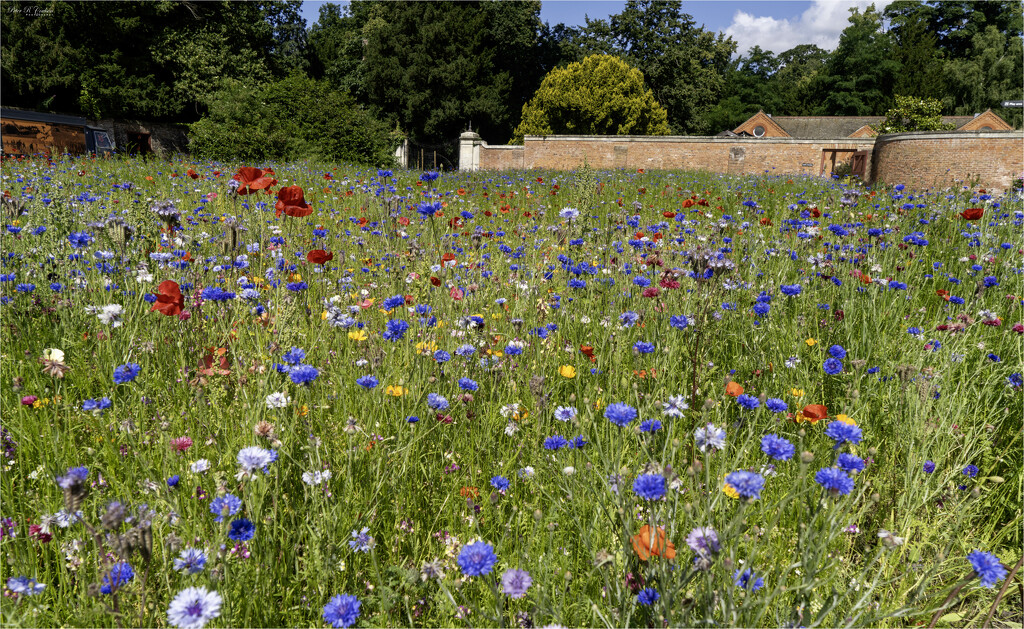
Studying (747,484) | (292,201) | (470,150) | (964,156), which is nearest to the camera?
(747,484)

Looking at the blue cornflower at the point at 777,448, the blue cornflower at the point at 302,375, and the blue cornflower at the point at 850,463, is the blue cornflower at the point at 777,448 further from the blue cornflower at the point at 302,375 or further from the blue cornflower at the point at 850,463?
the blue cornflower at the point at 302,375

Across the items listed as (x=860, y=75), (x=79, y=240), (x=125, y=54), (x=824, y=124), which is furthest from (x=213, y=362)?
(x=860, y=75)

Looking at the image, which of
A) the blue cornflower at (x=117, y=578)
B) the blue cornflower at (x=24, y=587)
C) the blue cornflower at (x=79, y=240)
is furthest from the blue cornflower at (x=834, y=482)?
the blue cornflower at (x=79, y=240)

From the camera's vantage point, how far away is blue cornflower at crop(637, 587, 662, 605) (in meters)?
1.07

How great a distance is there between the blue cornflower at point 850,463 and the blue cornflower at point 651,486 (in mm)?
387

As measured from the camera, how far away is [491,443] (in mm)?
1890

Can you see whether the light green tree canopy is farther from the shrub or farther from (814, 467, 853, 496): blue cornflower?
(814, 467, 853, 496): blue cornflower

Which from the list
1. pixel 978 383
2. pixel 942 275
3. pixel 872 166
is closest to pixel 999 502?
pixel 978 383

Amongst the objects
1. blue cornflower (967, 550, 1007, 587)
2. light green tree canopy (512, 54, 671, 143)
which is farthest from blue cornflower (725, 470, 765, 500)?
light green tree canopy (512, 54, 671, 143)

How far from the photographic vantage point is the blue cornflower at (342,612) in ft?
3.42

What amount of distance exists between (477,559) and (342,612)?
27 centimetres

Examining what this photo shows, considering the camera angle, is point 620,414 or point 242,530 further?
point 620,414

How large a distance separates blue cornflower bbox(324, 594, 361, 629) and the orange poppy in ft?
1.76

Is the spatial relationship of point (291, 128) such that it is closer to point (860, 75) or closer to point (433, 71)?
point (433, 71)
